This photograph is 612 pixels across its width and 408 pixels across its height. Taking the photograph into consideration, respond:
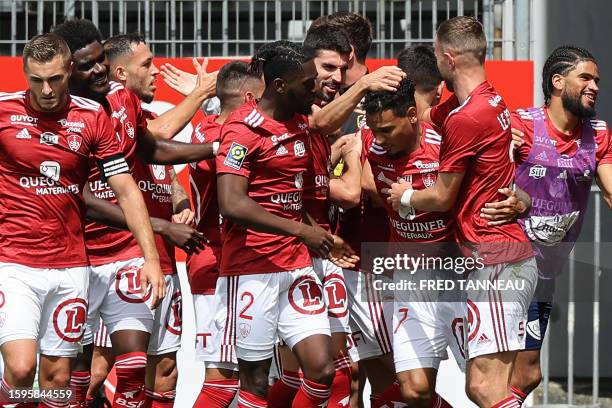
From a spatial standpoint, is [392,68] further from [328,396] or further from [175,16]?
[175,16]

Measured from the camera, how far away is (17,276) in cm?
631

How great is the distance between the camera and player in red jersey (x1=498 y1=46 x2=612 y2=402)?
286 inches

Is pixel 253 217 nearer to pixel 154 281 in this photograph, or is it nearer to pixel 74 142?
pixel 154 281

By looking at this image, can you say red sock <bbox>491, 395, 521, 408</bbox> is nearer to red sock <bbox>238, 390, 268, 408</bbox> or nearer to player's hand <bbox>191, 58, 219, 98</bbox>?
red sock <bbox>238, 390, 268, 408</bbox>

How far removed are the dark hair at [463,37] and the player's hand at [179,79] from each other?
94.8 inches

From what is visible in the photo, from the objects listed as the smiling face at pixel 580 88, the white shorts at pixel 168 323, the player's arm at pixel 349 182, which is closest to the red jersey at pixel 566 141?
the smiling face at pixel 580 88

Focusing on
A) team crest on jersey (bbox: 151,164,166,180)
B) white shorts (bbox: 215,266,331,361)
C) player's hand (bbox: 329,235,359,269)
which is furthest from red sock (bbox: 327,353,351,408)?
team crest on jersey (bbox: 151,164,166,180)

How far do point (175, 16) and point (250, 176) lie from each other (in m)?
3.61

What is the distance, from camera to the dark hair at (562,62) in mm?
7371

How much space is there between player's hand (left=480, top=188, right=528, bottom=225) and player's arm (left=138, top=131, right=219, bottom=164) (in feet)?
5.59

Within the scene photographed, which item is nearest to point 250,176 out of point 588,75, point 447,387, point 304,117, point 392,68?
point 304,117

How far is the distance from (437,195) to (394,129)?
538 mm

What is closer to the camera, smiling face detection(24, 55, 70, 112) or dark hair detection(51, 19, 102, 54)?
smiling face detection(24, 55, 70, 112)

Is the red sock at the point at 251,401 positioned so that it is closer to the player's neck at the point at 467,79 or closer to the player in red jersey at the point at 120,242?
the player in red jersey at the point at 120,242
